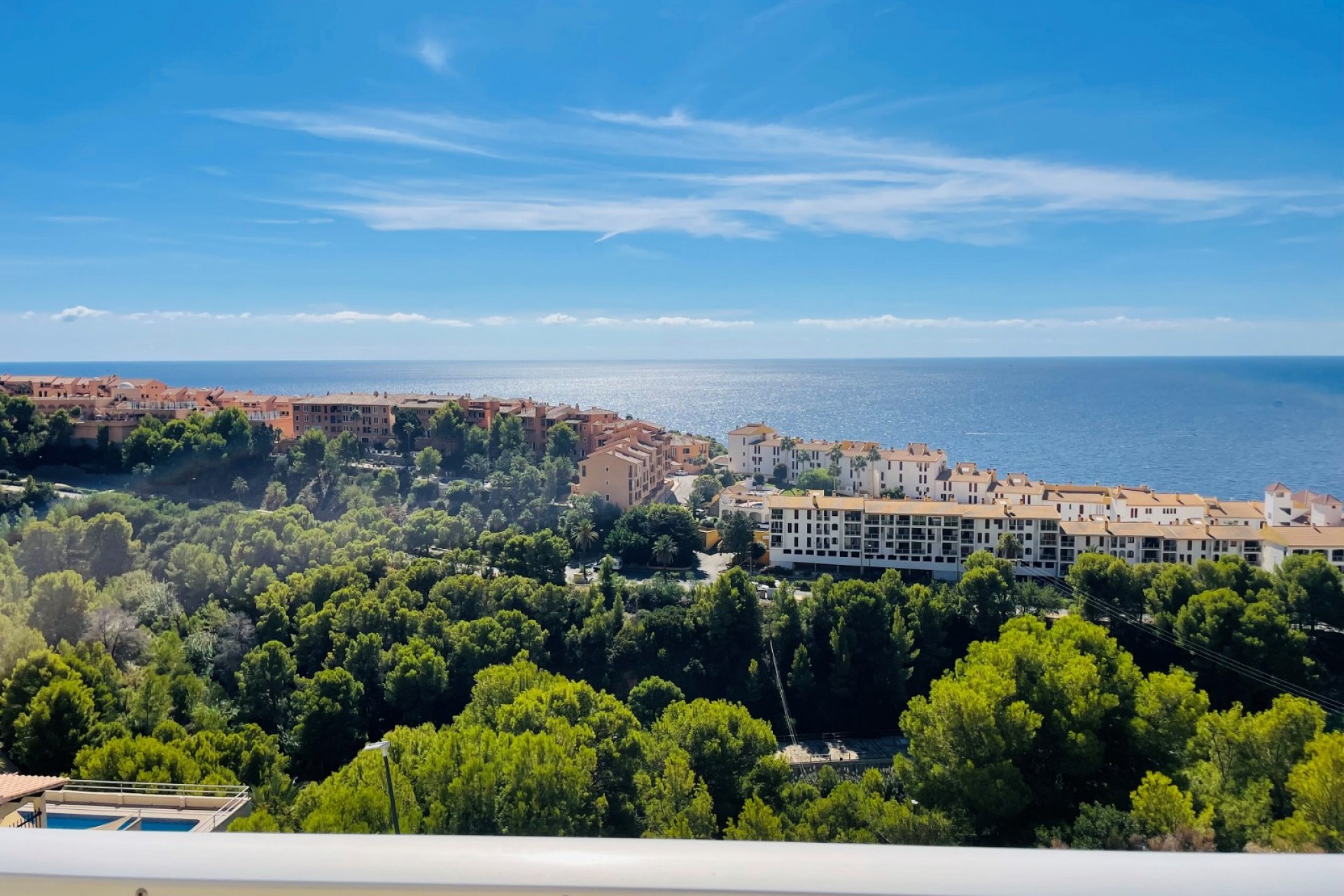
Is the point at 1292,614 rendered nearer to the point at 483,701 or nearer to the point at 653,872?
the point at 483,701

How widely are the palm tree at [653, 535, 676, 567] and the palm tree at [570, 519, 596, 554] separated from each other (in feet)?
2.78

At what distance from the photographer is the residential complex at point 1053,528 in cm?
938

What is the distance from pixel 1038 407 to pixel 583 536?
93.9ft

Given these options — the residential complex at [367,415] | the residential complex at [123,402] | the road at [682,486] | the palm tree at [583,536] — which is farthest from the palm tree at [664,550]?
the residential complex at [123,402]

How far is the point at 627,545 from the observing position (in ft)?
35.3

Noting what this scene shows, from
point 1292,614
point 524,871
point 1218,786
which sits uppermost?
point 524,871

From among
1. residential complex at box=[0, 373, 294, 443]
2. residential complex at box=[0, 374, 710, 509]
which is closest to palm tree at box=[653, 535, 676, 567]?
residential complex at box=[0, 374, 710, 509]

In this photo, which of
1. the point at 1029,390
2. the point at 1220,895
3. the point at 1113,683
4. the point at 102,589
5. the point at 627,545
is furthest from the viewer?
the point at 1029,390

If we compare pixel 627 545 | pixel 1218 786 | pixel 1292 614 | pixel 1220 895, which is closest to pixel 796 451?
pixel 627 545

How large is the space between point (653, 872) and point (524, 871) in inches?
3.1

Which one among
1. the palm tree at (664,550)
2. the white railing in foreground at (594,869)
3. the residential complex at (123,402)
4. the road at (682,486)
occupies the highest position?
the residential complex at (123,402)

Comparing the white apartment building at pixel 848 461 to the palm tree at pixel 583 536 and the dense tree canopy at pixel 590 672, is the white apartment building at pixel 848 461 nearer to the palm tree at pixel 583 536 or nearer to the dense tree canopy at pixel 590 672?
the dense tree canopy at pixel 590 672

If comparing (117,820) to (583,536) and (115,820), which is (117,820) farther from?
(583,536)

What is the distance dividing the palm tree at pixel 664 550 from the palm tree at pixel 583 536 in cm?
85
